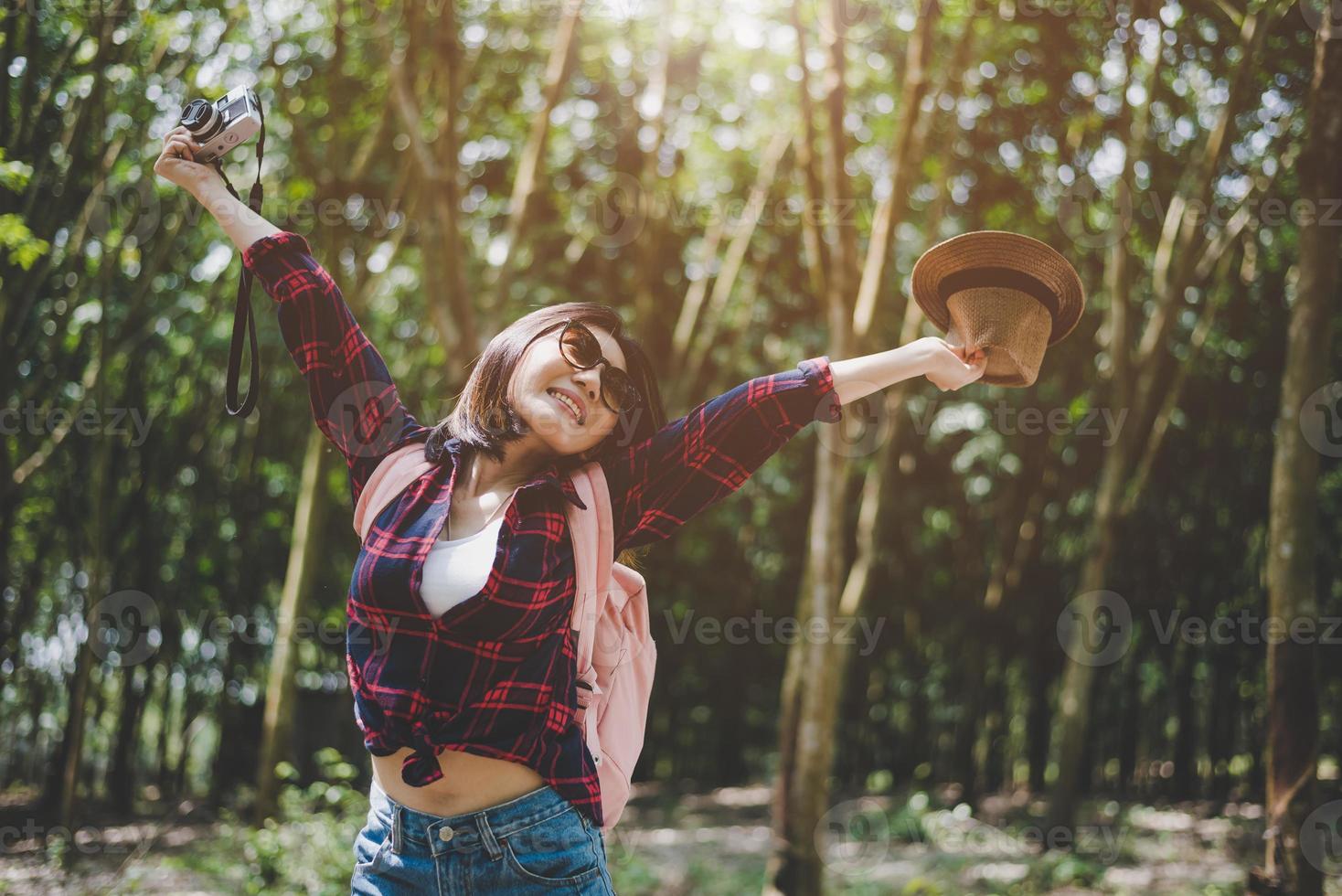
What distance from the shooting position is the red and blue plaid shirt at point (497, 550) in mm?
1454

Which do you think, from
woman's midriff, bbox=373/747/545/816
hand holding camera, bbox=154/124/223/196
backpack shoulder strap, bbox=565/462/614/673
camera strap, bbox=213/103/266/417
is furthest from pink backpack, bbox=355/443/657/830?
hand holding camera, bbox=154/124/223/196

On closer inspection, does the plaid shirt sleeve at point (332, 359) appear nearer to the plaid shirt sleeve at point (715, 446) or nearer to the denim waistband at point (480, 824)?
the plaid shirt sleeve at point (715, 446)

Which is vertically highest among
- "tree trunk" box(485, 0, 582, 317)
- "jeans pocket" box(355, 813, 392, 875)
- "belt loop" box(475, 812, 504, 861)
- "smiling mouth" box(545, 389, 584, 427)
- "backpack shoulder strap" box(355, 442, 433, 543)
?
"tree trunk" box(485, 0, 582, 317)

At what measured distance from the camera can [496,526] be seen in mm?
1538

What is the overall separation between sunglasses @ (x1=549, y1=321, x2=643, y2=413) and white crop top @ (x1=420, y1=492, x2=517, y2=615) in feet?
0.70

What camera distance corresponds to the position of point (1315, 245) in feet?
13.9

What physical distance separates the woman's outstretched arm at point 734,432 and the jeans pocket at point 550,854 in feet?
1.29

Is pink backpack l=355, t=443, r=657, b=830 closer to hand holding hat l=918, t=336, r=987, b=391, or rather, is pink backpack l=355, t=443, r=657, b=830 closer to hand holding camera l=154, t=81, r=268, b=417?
hand holding camera l=154, t=81, r=268, b=417

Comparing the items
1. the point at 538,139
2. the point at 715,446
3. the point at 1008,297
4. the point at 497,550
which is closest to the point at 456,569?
the point at 497,550

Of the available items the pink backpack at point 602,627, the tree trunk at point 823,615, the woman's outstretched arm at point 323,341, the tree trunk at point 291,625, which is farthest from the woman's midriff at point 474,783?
the tree trunk at point 291,625

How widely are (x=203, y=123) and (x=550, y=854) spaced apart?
3.90 ft

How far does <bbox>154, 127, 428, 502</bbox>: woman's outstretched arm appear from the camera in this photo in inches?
66.0

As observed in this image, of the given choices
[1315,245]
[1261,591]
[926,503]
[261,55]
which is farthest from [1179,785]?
[261,55]

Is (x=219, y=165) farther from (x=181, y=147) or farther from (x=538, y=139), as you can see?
(x=538, y=139)
